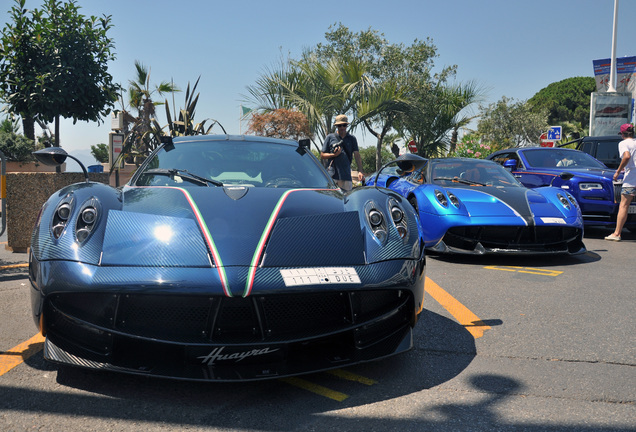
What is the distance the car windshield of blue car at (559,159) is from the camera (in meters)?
8.32

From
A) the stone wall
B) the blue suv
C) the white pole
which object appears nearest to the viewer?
the stone wall

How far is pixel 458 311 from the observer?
3592mm

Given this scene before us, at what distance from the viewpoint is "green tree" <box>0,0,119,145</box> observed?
10.2m

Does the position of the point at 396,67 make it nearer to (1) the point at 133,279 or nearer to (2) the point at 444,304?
(2) the point at 444,304

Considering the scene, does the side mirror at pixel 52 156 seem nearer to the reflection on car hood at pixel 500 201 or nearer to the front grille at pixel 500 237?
the front grille at pixel 500 237

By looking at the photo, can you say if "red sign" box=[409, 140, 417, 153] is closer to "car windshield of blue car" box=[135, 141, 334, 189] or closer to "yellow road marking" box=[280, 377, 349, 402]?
"car windshield of blue car" box=[135, 141, 334, 189]

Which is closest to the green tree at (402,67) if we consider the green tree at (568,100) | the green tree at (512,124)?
the green tree at (512,124)

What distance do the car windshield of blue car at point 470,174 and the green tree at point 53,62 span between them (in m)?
7.49

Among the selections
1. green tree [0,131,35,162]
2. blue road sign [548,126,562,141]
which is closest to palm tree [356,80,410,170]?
blue road sign [548,126,562,141]

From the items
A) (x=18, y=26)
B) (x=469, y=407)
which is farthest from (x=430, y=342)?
(x=18, y=26)

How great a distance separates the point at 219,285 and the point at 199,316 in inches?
6.5

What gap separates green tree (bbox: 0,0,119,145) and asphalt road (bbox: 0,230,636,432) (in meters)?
8.02

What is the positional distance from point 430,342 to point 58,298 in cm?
187

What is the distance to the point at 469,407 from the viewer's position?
2121 mm
